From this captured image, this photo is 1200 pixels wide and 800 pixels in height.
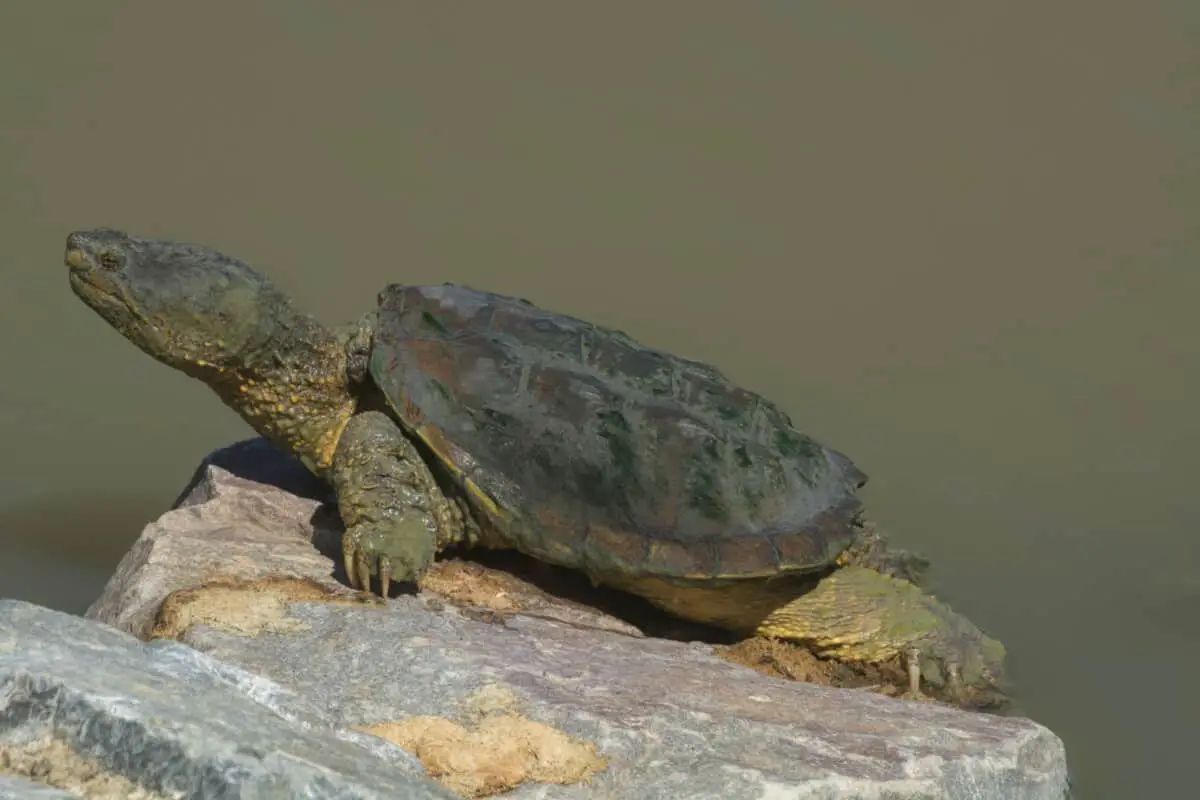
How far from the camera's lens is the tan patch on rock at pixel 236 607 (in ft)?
12.9

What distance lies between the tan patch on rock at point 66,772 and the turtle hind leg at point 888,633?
9.94 feet

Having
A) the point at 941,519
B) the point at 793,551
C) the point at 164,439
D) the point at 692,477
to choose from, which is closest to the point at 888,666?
the point at 793,551

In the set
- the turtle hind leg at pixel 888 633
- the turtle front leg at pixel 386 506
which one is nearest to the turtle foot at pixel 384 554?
the turtle front leg at pixel 386 506

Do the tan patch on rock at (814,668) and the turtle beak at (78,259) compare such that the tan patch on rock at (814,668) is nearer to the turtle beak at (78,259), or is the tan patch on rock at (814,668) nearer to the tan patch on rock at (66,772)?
the turtle beak at (78,259)

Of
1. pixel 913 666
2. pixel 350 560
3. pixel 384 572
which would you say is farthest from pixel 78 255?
pixel 913 666

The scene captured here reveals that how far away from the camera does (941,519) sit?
720cm

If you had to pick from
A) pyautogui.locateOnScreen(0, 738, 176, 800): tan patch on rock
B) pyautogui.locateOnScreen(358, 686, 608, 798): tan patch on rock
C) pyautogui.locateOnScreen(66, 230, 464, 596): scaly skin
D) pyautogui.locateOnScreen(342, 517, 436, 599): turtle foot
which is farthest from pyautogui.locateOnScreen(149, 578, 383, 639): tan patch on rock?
pyautogui.locateOnScreen(0, 738, 176, 800): tan patch on rock

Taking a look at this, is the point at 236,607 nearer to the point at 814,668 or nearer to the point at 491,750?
the point at 491,750

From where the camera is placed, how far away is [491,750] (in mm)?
3338

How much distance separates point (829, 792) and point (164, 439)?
515cm

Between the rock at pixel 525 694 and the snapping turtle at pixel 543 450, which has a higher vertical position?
the snapping turtle at pixel 543 450

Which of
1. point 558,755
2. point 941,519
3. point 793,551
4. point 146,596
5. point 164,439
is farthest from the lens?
point 164,439

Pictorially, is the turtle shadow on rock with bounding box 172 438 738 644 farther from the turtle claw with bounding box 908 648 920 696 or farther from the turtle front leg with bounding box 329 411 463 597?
the turtle claw with bounding box 908 648 920 696

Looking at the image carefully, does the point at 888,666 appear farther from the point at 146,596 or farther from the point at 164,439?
the point at 164,439
